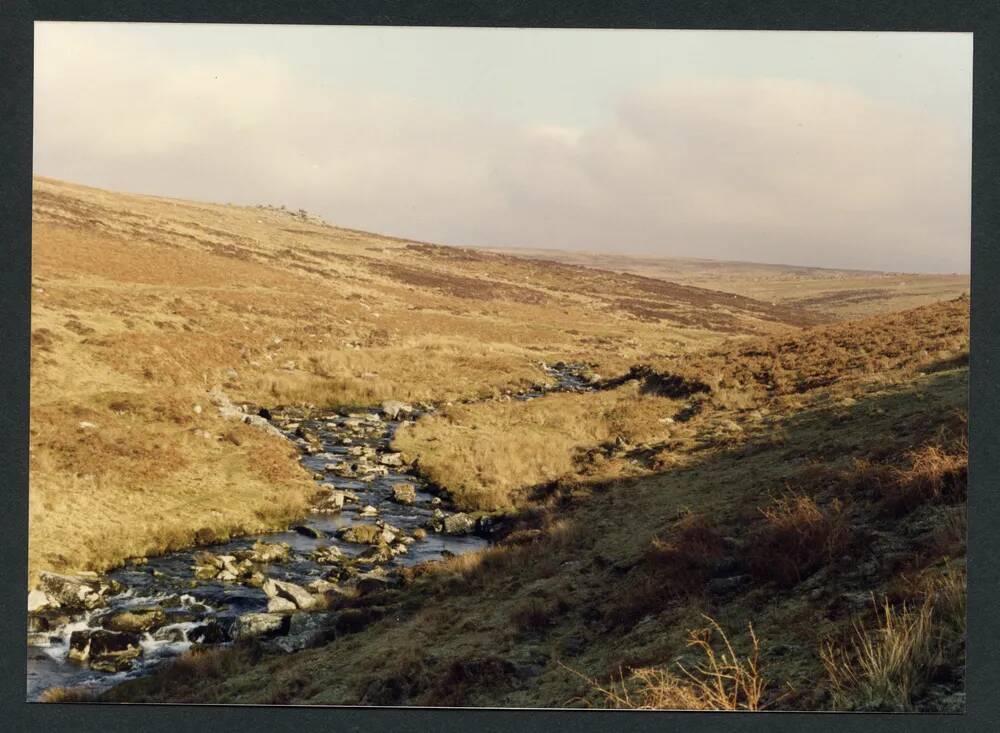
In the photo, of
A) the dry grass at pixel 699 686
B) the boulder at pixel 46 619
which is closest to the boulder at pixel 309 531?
the boulder at pixel 46 619

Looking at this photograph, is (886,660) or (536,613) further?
(536,613)

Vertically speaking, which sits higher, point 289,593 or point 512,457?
point 512,457

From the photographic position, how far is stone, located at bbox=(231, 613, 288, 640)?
8.12 meters

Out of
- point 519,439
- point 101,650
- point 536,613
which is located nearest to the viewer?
point 101,650

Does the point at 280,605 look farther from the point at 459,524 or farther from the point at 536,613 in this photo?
the point at 536,613

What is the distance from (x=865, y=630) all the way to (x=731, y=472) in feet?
11.7

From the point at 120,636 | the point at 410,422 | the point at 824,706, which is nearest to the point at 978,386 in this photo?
the point at 824,706

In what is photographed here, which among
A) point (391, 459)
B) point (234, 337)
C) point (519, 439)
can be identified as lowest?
point (391, 459)

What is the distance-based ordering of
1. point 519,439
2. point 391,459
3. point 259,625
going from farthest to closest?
point 391,459 → point 519,439 → point 259,625

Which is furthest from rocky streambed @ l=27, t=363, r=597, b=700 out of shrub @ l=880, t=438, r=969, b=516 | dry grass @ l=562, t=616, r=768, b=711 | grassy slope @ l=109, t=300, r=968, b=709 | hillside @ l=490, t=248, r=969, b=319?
shrub @ l=880, t=438, r=969, b=516

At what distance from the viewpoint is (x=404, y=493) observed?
982 cm

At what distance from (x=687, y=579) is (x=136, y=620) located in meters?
6.46

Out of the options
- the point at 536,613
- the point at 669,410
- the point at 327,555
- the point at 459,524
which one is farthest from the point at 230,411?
the point at 669,410

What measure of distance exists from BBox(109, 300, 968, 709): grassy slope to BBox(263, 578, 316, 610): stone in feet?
2.35
